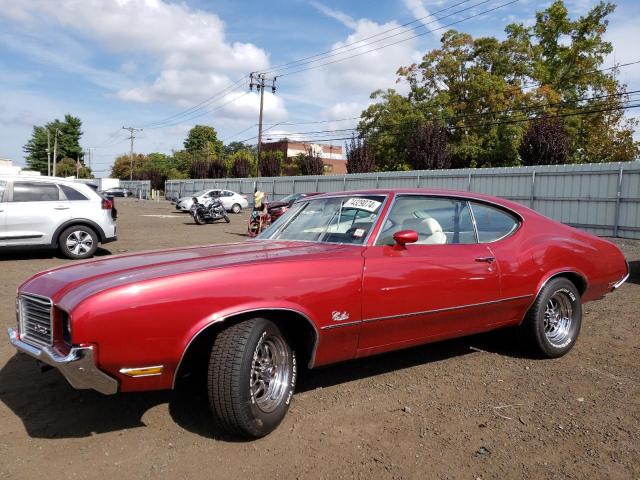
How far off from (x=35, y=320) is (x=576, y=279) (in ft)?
14.3

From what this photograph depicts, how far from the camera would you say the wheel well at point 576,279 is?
4.59m

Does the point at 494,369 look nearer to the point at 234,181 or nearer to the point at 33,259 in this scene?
the point at 33,259

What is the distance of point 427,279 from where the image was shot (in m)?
3.66

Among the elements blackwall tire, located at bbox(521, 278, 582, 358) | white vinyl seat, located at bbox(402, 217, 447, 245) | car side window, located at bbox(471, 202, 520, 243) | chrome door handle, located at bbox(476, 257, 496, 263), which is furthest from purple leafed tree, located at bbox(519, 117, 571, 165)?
white vinyl seat, located at bbox(402, 217, 447, 245)

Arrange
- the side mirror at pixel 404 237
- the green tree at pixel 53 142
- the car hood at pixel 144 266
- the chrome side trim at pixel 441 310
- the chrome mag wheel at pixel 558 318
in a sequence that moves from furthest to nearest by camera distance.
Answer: the green tree at pixel 53 142
the chrome mag wheel at pixel 558 318
the side mirror at pixel 404 237
the chrome side trim at pixel 441 310
the car hood at pixel 144 266

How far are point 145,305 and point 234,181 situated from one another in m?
41.0

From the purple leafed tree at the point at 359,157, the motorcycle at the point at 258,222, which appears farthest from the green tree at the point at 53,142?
the motorcycle at the point at 258,222

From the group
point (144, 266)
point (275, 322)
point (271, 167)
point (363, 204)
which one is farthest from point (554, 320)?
point (271, 167)

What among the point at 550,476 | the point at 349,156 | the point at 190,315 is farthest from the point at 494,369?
the point at 349,156

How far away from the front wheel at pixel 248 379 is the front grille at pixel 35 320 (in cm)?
98

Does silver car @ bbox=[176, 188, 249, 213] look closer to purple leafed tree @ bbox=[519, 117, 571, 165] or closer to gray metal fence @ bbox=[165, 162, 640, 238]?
gray metal fence @ bbox=[165, 162, 640, 238]

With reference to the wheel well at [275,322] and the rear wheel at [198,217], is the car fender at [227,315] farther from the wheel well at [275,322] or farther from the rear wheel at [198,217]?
the rear wheel at [198,217]

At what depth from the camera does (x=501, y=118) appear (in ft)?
118

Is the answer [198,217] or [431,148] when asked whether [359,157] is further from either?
[198,217]
